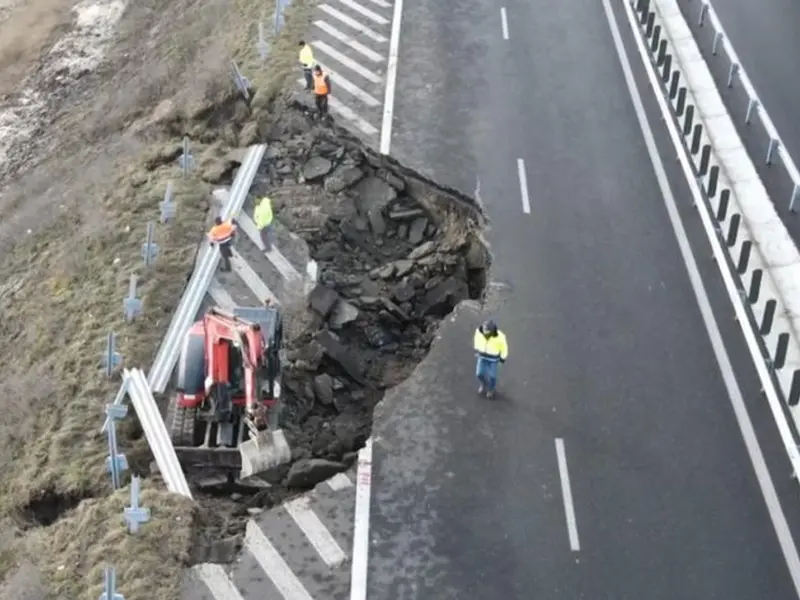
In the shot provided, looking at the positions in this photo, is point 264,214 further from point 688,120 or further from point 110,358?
point 688,120

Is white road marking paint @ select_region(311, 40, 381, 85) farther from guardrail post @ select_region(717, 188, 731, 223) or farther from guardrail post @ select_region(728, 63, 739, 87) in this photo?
guardrail post @ select_region(717, 188, 731, 223)

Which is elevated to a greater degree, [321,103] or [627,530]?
[321,103]

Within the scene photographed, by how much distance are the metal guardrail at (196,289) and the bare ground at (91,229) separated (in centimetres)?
30

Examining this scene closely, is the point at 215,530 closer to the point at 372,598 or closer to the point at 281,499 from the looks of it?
the point at 281,499

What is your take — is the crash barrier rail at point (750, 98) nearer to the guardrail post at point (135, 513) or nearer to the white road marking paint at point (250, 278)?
the white road marking paint at point (250, 278)

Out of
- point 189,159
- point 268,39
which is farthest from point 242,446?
point 268,39

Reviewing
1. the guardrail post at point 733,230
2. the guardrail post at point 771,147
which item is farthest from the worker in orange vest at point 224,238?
the guardrail post at point 771,147

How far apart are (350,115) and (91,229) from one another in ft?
20.5

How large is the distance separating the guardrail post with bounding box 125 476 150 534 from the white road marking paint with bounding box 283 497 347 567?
203cm

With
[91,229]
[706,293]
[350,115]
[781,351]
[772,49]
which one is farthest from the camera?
[772,49]

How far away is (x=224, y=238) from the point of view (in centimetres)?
2047

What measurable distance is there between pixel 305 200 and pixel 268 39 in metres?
7.36

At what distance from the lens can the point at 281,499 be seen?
1662 cm

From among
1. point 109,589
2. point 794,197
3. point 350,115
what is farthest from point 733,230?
point 109,589
